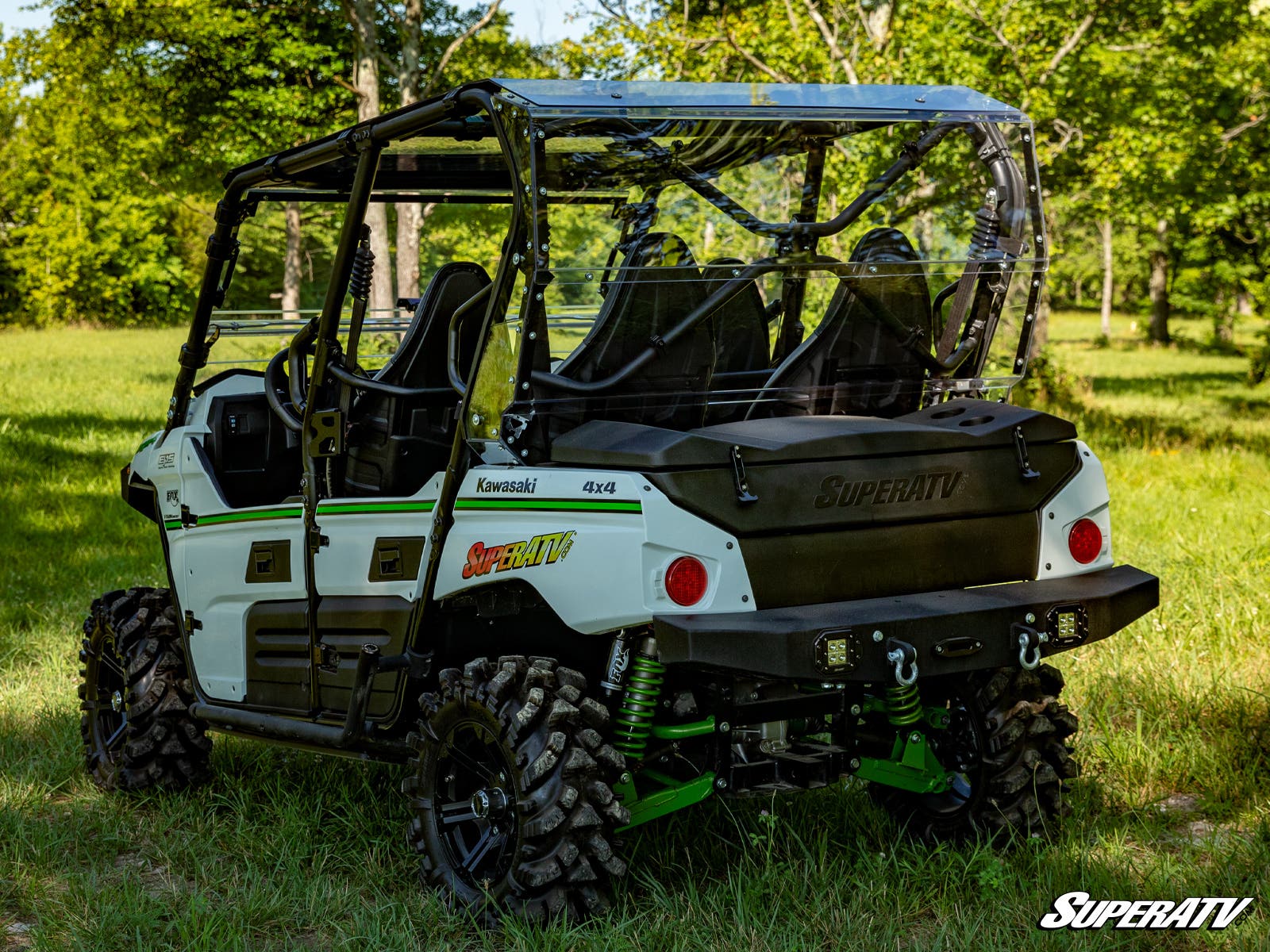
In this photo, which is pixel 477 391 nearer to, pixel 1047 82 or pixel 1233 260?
pixel 1047 82

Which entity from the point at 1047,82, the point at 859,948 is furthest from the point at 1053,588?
the point at 1047,82

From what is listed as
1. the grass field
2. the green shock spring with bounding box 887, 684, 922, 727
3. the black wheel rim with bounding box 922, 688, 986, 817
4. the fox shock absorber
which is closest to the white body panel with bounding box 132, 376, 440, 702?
the grass field

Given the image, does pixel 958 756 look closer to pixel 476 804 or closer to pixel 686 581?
pixel 686 581

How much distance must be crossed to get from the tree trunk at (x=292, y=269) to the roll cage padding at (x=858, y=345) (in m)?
2.01

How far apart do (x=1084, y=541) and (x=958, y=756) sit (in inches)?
30.0

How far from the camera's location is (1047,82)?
1511 centimetres

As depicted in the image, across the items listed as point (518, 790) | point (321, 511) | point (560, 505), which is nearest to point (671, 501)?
point (560, 505)

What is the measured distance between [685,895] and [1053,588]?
1.30 meters

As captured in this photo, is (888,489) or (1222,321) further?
(1222,321)

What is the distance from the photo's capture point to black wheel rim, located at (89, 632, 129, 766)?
5.49 m

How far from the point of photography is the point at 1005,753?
434 centimetres

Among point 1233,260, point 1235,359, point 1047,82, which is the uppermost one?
point 1047,82

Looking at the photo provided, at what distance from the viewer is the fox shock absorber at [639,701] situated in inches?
151

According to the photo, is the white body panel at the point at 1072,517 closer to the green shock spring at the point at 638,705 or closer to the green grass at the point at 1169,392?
the green shock spring at the point at 638,705
